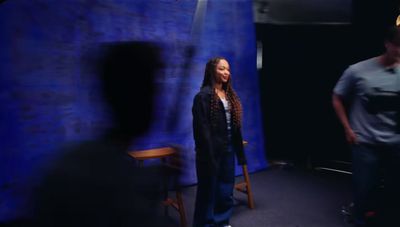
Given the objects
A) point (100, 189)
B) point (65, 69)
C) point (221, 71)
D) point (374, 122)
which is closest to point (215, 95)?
point (221, 71)

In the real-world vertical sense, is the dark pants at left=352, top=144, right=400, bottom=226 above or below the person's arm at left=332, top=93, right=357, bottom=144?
below

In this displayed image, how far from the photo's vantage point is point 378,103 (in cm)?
263

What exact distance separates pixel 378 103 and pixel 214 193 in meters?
1.56

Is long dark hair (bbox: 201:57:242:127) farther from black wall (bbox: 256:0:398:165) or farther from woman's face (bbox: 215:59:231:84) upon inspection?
black wall (bbox: 256:0:398:165)

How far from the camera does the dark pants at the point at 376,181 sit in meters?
2.66

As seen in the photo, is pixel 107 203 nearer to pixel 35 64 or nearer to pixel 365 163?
pixel 365 163

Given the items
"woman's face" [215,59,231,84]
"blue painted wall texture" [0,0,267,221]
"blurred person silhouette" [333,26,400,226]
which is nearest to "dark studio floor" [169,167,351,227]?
"blurred person silhouette" [333,26,400,226]

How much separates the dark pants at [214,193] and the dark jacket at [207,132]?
8 centimetres

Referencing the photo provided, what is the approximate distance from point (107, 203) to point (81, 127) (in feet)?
9.35

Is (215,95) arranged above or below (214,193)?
above

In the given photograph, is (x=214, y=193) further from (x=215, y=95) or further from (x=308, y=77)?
(x=308, y=77)

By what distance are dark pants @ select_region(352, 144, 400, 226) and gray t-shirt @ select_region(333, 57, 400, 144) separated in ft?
0.30

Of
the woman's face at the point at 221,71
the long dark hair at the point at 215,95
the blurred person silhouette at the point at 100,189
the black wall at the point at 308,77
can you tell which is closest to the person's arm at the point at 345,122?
the long dark hair at the point at 215,95

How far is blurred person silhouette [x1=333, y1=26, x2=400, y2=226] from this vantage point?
103 inches
